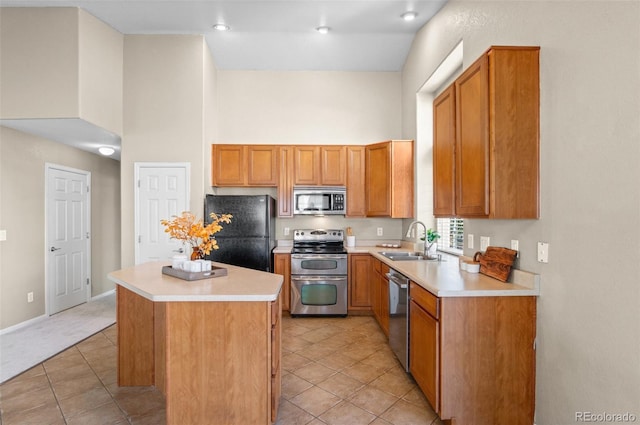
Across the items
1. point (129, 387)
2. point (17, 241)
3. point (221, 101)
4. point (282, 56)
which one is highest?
point (282, 56)

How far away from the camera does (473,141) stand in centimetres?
225

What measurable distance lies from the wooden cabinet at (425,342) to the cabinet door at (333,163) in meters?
2.53

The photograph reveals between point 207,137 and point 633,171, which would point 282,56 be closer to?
point 207,137

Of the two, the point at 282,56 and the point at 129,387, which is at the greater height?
the point at 282,56

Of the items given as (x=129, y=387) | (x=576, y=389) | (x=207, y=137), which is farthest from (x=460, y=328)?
(x=207, y=137)

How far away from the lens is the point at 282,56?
4.73 meters

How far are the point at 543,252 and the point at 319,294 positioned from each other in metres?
2.90

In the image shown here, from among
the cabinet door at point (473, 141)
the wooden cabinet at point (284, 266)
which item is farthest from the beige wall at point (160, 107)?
the cabinet door at point (473, 141)

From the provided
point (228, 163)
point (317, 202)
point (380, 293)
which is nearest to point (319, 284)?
point (380, 293)

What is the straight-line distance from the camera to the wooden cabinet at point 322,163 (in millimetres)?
4824

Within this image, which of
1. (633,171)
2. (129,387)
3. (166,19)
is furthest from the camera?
(166,19)

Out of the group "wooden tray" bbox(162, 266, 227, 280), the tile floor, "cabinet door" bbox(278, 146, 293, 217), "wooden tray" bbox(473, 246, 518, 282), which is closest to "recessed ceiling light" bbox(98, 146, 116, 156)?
"cabinet door" bbox(278, 146, 293, 217)

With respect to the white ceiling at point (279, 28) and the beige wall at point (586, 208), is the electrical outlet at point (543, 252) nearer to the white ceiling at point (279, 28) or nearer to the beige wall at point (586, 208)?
the beige wall at point (586, 208)

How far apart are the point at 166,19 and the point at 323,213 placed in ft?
10.3
